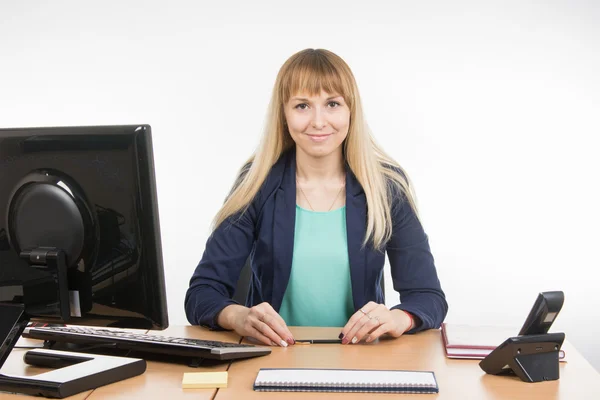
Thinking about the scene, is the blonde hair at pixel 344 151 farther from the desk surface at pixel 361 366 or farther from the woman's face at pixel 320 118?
the desk surface at pixel 361 366

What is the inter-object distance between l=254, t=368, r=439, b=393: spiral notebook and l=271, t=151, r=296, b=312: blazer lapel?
2.52 ft

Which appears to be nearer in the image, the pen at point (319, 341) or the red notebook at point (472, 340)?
the red notebook at point (472, 340)

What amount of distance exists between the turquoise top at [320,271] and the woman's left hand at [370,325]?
48cm

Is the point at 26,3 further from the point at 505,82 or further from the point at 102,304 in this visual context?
the point at 102,304

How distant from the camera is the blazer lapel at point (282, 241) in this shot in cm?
230

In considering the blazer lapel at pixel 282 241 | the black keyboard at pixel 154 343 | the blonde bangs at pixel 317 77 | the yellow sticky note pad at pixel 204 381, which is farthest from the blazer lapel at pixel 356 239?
the yellow sticky note pad at pixel 204 381

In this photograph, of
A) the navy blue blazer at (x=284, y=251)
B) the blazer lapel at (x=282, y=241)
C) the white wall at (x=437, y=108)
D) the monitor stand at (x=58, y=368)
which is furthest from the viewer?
the white wall at (x=437, y=108)

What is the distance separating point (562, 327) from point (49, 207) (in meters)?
3.31

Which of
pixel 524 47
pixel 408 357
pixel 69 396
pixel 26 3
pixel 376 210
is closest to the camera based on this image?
pixel 69 396

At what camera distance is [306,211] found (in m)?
2.35

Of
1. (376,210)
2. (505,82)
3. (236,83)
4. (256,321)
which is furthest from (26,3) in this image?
(256,321)

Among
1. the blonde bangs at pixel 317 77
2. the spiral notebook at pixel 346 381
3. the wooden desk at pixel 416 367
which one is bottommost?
the wooden desk at pixel 416 367

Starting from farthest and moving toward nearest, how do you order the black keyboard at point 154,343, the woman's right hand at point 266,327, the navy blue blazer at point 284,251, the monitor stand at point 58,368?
the navy blue blazer at point 284,251
the woman's right hand at point 266,327
the black keyboard at point 154,343
the monitor stand at point 58,368

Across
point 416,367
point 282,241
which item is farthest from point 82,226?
point 282,241
